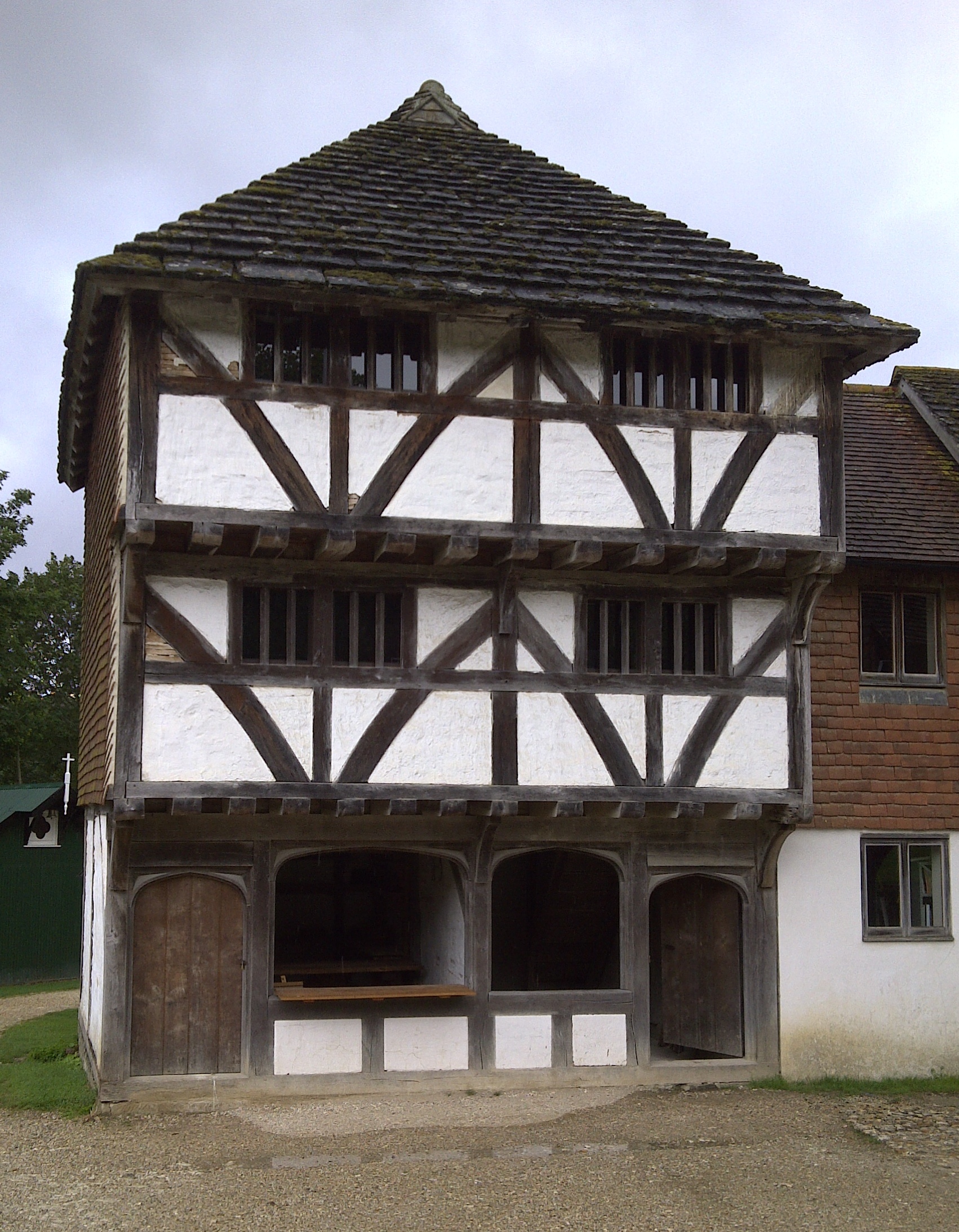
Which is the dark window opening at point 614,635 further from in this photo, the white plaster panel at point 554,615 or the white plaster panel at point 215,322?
the white plaster panel at point 215,322

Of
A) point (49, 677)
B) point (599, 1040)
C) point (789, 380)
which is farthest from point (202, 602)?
point (49, 677)

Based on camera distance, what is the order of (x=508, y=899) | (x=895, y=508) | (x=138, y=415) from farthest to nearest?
(x=508, y=899), (x=895, y=508), (x=138, y=415)

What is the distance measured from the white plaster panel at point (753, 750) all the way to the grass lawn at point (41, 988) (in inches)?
541

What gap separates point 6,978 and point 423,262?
16392 mm

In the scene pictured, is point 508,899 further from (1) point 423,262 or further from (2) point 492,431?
(1) point 423,262

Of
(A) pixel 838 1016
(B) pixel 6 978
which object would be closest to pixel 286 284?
(A) pixel 838 1016

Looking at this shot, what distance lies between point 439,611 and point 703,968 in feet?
15.7

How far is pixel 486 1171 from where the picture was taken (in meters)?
10.1

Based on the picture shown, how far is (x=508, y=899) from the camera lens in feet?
57.5

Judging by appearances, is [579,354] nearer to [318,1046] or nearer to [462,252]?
[462,252]

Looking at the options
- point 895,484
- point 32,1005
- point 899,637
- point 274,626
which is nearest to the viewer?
A: point 274,626

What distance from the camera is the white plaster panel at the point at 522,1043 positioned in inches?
504

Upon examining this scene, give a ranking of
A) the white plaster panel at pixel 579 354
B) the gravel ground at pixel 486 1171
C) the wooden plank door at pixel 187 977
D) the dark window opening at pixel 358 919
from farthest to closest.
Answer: the dark window opening at pixel 358 919
the white plaster panel at pixel 579 354
the wooden plank door at pixel 187 977
the gravel ground at pixel 486 1171

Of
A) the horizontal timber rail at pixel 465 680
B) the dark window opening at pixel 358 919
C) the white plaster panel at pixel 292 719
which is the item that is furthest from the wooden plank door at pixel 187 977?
the dark window opening at pixel 358 919
